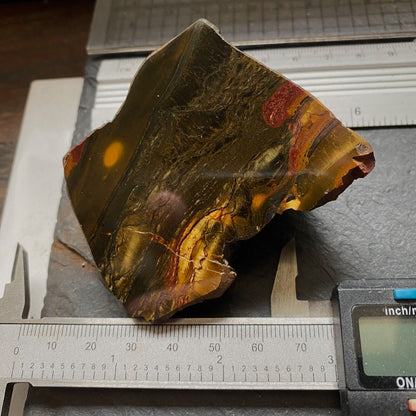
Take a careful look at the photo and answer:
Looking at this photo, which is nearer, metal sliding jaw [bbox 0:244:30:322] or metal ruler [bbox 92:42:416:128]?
metal sliding jaw [bbox 0:244:30:322]

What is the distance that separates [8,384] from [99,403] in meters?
0.19

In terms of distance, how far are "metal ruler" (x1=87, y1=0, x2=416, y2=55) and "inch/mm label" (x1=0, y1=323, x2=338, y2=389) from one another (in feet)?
2.89

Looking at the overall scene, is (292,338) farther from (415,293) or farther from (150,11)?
(150,11)

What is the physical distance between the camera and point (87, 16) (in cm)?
171

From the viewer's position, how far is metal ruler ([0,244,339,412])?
40.0 inches

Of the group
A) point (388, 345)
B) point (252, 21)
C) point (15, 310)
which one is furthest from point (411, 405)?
point (252, 21)

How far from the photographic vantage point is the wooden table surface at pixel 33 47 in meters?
1.56

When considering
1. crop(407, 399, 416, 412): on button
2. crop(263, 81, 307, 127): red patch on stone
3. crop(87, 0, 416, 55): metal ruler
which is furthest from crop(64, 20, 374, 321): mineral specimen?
crop(87, 0, 416, 55): metal ruler

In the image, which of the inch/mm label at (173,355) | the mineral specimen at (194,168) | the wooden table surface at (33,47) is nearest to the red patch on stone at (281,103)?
the mineral specimen at (194,168)

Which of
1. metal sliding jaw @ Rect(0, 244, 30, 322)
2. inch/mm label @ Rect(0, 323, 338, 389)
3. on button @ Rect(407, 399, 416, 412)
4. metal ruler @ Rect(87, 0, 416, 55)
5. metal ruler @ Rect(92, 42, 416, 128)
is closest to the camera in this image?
on button @ Rect(407, 399, 416, 412)

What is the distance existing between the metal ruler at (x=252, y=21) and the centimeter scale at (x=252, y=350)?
819mm

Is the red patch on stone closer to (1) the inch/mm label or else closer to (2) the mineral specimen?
(2) the mineral specimen

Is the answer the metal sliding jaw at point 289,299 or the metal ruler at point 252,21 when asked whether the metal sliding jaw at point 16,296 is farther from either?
the metal ruler at point 252,21

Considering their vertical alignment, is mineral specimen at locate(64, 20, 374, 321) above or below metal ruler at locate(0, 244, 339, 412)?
above
